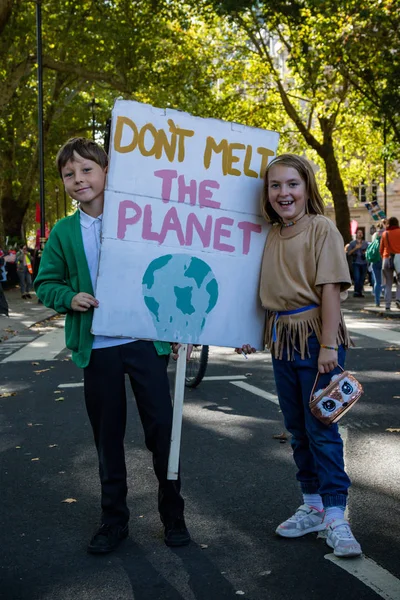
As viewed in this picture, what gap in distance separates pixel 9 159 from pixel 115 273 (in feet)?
122

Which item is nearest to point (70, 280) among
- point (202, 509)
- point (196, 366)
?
point (202, 509)

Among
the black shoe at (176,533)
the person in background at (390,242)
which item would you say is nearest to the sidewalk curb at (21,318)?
the person in background at (390,242)

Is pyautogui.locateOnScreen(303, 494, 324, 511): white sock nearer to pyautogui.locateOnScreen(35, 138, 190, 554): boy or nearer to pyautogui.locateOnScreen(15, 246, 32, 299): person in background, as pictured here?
pyautogui.locateOnScreen(35, 138, 190, 554): boy

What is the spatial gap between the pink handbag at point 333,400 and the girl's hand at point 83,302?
1.04 meters

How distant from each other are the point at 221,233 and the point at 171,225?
233mm

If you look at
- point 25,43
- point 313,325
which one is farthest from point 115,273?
point 25,43

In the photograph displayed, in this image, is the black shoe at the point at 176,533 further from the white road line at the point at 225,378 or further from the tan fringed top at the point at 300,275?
the white road line at the point at 225,378

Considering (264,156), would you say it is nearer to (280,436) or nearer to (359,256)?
(280,436)

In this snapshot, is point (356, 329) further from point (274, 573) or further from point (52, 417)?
point (274, 573)

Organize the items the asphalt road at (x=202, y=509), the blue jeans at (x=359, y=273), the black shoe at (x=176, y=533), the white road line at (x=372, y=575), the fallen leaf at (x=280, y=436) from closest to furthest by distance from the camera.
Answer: the white road line at (x=372, y=575)
the asphalt road at (x=202, y=509)
the black shoe at (x=176, y=533)
the fallen leaf at (x=280, y=436)
the blue jeans at (x=359, y=273)

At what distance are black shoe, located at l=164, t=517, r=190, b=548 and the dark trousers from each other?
30mm

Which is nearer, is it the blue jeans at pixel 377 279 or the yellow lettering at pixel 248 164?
the yellow lettering at pixel 248 164

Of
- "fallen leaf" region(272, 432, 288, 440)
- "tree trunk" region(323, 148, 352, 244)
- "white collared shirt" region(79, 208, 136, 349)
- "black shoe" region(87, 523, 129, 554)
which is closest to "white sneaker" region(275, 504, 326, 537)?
"black shoe" region(87, 523, 129, 554)

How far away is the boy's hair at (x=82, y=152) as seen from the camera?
145 inches
